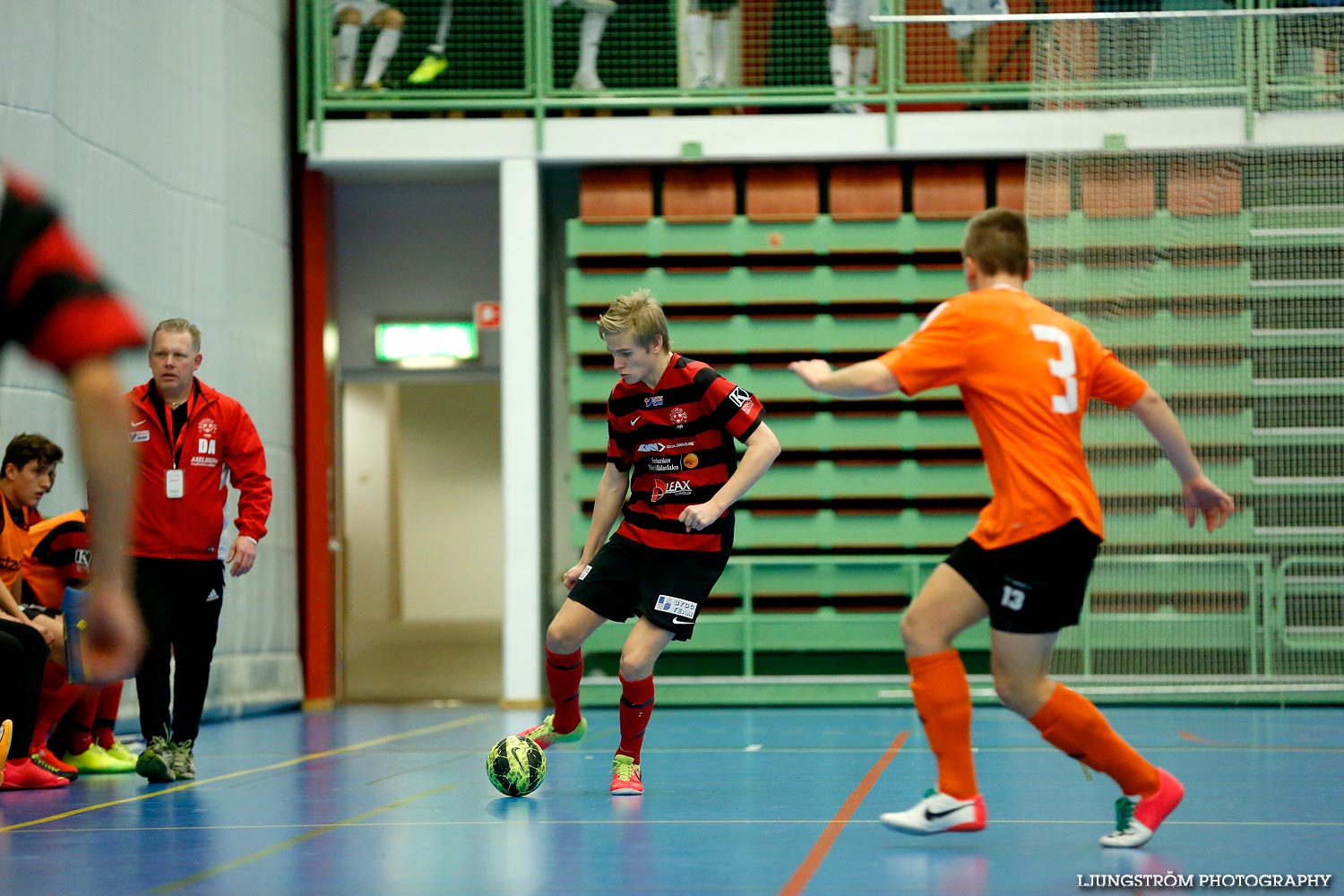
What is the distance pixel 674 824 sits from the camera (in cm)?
447

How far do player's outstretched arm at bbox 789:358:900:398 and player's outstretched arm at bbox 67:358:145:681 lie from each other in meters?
1.81

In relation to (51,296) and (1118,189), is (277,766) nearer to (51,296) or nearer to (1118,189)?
(51,296)

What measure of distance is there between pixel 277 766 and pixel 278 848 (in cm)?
266

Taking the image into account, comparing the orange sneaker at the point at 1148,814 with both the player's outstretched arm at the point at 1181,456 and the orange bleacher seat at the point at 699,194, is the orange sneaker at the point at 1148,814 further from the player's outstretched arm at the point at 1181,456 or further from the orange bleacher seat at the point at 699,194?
the orange bleacher seat at the point at 699,194

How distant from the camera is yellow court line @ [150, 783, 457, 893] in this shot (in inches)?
140

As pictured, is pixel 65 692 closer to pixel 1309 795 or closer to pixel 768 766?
pixel 768 766

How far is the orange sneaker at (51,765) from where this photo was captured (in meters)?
5.95

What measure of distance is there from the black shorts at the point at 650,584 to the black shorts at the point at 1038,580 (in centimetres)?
147

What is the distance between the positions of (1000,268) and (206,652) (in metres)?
3.66

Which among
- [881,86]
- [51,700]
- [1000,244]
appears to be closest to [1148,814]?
[1000,244]

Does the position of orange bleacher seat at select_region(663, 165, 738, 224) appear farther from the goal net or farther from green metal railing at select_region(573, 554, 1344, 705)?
green metal railing at select_region(573, 554, 1344, 705)

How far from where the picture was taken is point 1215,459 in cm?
1045

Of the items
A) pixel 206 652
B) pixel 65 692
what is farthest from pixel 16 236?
pixel 65 692

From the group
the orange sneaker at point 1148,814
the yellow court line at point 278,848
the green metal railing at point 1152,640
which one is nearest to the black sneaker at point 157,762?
the yellow court line at point 278,848
